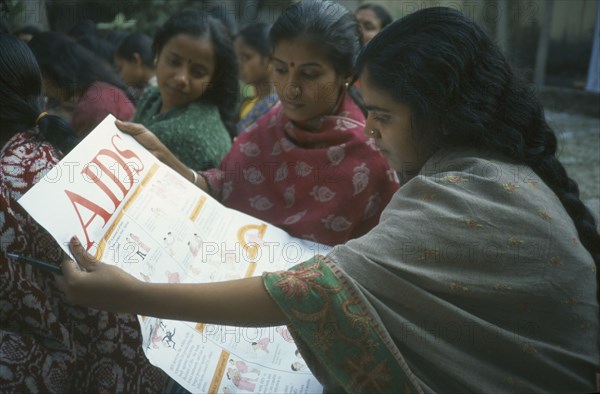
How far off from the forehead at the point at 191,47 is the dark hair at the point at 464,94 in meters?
1.26

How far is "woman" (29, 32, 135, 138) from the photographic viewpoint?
89.4 inches

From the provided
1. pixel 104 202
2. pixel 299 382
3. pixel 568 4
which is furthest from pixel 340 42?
pixel 568 4

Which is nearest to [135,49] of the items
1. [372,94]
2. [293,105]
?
[293,105]

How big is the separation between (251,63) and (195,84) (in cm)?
176

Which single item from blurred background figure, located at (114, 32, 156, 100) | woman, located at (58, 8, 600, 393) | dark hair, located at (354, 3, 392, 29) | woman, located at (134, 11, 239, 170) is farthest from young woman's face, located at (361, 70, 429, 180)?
blurred background figure, located at (114, 32, 156, 100)

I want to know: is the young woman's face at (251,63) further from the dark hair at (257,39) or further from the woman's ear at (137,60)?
the woman's ear at (137,60)

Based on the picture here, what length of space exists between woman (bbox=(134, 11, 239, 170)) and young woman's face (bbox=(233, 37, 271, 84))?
1.55m

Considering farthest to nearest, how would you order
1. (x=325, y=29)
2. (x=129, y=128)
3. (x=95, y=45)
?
1. (x=95, y=45)
2. (x=325, y=29)
3. (x=129, y=128)

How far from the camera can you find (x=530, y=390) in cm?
92

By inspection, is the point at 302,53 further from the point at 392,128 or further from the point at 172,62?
the point at 172,62

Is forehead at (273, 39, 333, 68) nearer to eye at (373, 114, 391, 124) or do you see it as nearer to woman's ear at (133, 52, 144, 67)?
eye at (373, 114, 391, 124)

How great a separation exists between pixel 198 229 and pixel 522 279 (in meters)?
0.71

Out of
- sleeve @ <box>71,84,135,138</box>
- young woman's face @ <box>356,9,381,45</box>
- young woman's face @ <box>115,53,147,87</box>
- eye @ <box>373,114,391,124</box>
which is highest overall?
eye @ <box>373,114,391,124</box>

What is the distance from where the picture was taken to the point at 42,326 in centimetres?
112
